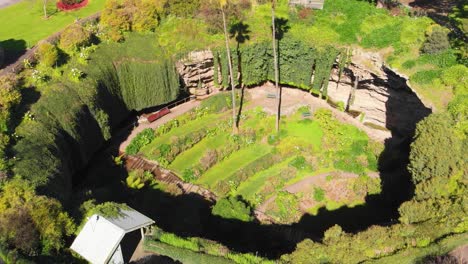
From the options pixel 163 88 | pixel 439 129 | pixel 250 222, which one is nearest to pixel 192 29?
pixel 163 88

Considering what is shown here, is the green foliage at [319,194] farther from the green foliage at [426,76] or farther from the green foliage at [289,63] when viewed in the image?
the green foliage at [426,76]

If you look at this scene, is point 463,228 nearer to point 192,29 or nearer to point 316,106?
point 316,106

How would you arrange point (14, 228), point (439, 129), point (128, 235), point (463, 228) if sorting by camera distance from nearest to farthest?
point (14, 228) < point (463, 228) < point (128, 235) < point (439, 129)

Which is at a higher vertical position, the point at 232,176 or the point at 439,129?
the point at 439,129

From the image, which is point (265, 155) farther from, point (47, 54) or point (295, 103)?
point (47, 54)

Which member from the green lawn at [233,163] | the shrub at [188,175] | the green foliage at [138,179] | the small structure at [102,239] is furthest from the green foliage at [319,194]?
the small structure at [102,239]

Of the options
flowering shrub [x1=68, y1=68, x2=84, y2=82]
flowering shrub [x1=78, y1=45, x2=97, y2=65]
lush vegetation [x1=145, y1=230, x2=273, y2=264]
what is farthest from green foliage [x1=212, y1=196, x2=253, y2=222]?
flowering shrub [x1=78, y1=45, x2=97, y2=65]

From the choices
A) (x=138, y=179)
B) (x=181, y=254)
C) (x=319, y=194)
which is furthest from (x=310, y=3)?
(x=181, y=254)
